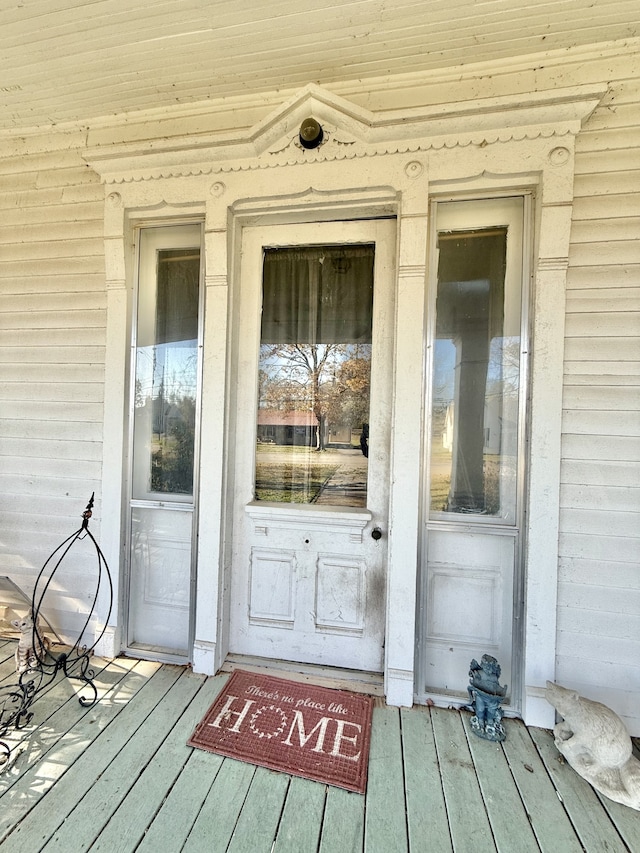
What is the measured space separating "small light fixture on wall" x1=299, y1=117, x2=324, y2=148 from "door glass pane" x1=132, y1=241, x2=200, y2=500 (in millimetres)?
823

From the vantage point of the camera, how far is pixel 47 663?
2.15 metres

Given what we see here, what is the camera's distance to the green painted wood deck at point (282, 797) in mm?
1264

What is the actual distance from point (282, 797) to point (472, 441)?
5.44 feet

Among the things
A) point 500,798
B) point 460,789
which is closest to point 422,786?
point 460,789

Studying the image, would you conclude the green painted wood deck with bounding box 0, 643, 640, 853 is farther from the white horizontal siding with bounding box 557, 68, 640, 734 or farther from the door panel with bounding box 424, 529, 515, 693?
the white horizontal siding with bounding box 557, 68, 640, 734

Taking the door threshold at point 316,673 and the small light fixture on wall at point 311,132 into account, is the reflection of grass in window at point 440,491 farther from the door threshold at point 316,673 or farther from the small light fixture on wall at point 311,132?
the small light fixture on wall at point 311,132

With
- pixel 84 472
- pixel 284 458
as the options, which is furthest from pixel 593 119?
pixel 84 472

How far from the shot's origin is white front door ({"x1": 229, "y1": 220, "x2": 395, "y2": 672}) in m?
2.09

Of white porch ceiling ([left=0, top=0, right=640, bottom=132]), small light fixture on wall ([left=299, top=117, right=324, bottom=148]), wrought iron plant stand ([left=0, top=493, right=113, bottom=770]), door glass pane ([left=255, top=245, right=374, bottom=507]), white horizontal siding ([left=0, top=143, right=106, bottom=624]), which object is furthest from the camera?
white horizontal siding ([left=0, top=143, right=106, bottom=624])

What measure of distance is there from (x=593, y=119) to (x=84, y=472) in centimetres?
315

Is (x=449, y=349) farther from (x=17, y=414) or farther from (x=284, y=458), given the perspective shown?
(x=17, y=414)

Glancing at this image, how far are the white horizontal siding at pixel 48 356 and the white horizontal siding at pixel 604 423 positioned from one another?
2505 millimetres

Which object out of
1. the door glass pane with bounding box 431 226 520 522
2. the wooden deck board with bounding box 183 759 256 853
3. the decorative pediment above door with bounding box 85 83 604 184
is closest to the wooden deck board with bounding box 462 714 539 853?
the wooden deck board with bounding box 183 759 256 853

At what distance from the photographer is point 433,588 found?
1.98 metres
